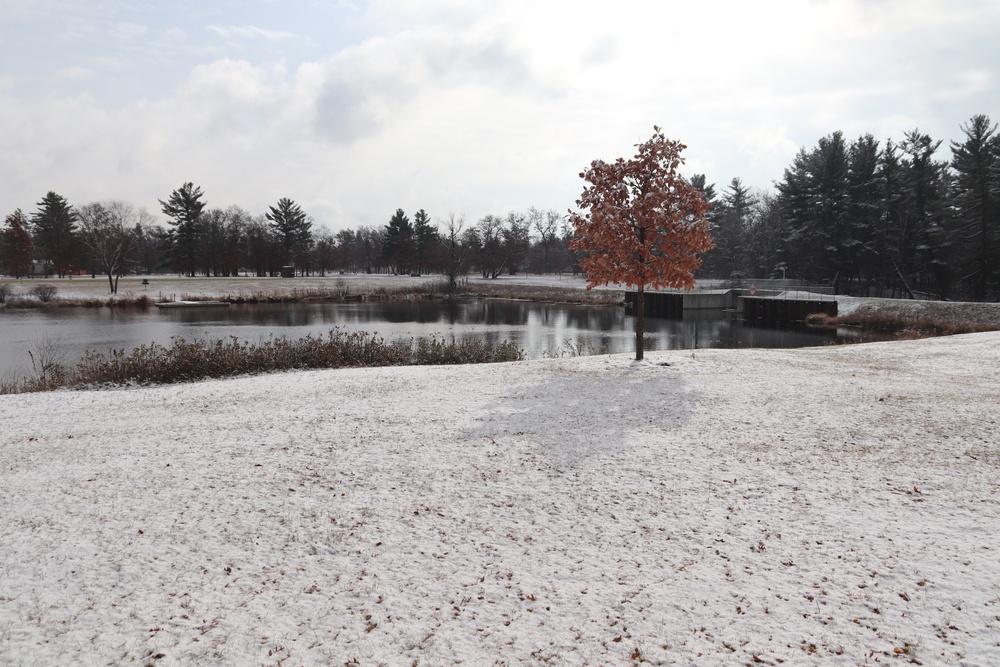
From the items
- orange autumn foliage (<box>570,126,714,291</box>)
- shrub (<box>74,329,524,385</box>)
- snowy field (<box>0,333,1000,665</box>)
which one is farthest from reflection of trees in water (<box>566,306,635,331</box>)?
snowy field (<box>0,333,1000,665</box>)

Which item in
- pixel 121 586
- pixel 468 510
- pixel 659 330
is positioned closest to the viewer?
pixel 121 586

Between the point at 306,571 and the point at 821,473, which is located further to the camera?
the point at 821,473

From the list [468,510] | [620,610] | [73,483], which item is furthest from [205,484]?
[620,610]

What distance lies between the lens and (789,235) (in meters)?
56.2

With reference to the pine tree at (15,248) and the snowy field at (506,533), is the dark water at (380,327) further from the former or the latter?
the pine tree at (15,248)

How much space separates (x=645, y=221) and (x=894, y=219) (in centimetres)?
4474

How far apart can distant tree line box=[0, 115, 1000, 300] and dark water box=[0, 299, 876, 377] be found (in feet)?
17.1

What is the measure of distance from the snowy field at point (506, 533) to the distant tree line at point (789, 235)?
19.6 m

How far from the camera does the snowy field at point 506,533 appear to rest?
435 cm

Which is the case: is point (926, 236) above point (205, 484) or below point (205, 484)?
above

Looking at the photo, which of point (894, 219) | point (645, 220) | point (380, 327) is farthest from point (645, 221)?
point (894, 219)

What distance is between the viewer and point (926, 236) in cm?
4459

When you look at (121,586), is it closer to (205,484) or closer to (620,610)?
(205,484)

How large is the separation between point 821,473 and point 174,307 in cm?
5302
